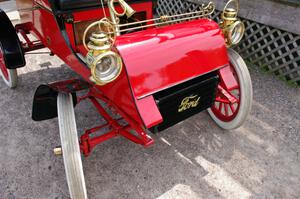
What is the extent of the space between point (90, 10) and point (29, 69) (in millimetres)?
1736

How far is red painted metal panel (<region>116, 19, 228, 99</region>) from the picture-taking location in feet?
5.02

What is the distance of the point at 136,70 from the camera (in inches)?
59.7

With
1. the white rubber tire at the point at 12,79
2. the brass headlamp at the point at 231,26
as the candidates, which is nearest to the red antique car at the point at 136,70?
the brass headlamp at the point at 231,26

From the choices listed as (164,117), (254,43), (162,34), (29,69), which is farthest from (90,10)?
(254,43)

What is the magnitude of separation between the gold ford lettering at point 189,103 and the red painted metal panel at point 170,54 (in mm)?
150

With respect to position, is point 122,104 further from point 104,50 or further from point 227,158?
point 227,158

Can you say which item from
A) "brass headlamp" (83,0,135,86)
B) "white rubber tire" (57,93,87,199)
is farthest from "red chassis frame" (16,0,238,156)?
"white rubber tire" (57,93,87,199)

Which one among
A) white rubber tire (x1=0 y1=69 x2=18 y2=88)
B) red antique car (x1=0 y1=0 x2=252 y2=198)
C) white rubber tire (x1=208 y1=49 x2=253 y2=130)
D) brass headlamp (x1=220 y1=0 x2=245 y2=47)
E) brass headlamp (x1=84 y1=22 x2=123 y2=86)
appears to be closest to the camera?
brass headlamp (x1=84 y1=22 x2=123 y2=86)

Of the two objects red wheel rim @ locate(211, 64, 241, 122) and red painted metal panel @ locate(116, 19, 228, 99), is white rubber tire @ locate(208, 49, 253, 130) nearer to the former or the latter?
red wheel rim @ locate(211, 64, 241, 122)

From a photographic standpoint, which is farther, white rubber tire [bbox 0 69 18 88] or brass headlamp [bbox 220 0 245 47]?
white rubber tire [bbox 0 69 18 88]

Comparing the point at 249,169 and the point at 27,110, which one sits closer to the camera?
the point at 249,169

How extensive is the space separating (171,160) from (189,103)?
2.13ft

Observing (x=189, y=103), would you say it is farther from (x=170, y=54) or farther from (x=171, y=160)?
(x=171, y=160)

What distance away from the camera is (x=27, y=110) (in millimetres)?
2729
